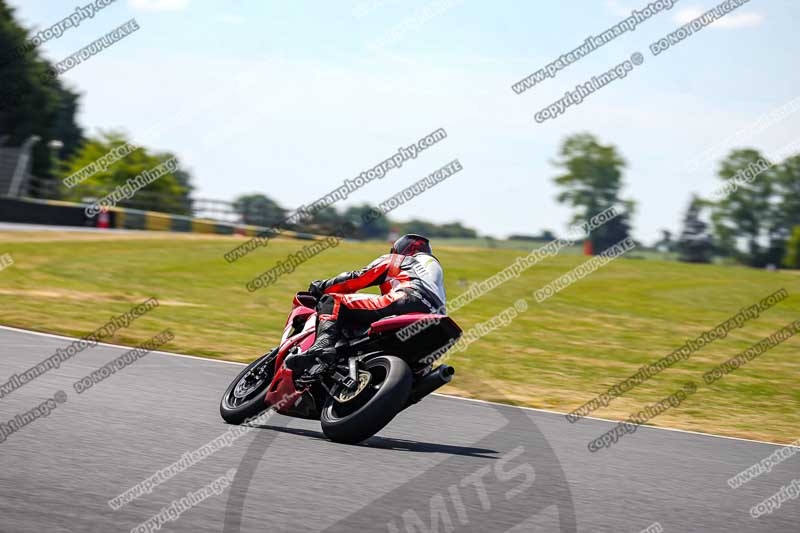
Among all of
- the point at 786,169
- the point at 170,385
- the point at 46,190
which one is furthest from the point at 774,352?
the point at 786,169

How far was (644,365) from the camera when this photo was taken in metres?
16.9

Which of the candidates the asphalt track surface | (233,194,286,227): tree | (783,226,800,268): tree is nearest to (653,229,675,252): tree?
(233,194,286,227): tree

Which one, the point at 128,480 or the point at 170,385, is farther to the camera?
the point at 170,385

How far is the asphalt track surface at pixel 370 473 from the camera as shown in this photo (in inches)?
222

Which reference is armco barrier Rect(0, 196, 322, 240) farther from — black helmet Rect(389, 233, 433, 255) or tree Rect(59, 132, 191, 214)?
black helmet Rect(389, 233, 433, 255)

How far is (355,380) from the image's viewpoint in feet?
26.2

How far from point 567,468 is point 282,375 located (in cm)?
233

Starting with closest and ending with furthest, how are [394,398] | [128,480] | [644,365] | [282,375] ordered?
1. [128,480]
2. [394,398]
3. [282,375]
4. [644,365]

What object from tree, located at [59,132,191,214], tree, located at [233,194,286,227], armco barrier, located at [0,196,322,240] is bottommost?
tree, located at [233,194,286,227]

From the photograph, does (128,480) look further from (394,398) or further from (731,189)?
(731,189)

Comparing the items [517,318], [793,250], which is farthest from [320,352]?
[793,250]

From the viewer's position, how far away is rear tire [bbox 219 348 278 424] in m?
8.54

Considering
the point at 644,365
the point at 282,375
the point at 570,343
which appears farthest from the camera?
the point at 570,343

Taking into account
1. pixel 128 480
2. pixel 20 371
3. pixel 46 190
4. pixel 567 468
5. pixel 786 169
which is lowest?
pixel 786 169
